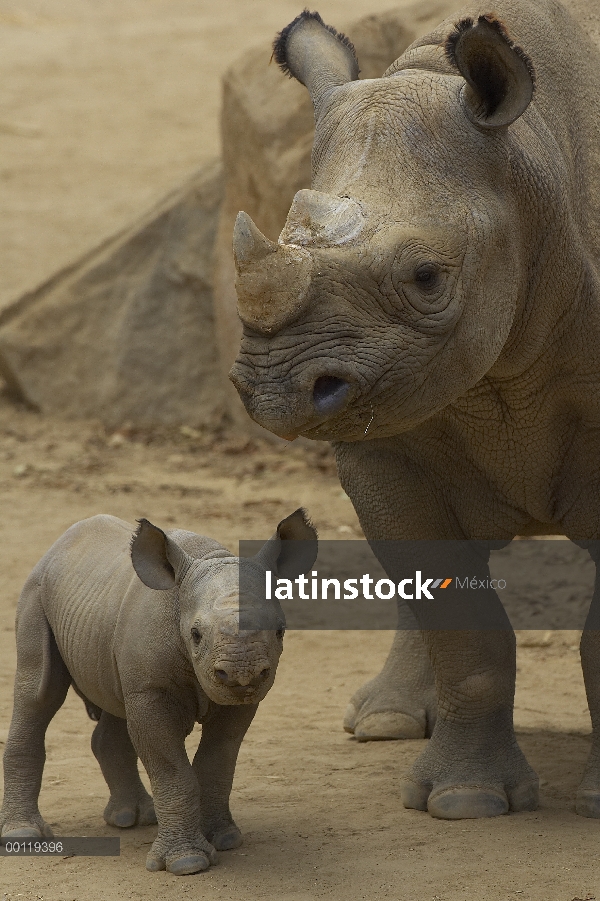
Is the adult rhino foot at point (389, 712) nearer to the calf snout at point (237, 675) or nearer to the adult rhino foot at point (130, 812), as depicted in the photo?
the adult rhino foot at point (130, 812)

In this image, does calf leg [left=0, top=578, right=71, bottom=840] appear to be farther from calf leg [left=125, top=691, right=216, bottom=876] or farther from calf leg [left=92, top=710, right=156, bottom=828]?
calf leg [left=125, top=691, right=216, bottom=876]

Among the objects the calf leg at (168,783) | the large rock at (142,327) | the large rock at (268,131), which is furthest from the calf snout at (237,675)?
the large rock at (142,327)

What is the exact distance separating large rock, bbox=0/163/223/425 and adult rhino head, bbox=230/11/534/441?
8765 mm

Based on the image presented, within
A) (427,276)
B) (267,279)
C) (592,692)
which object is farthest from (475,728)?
(267,279)

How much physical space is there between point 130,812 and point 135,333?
862 centimetres

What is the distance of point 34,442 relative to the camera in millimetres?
12703

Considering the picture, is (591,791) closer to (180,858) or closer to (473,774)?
(473,774)

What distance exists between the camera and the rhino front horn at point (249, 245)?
156 inches

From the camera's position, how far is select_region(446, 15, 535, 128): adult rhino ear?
4363 mm

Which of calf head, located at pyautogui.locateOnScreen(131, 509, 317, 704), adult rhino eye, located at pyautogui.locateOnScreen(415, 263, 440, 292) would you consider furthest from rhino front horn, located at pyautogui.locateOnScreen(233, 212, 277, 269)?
calf head, located at pyautogui.locateOnScreen(131, 509, 317, 704)

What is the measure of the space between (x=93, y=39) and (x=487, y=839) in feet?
58.3

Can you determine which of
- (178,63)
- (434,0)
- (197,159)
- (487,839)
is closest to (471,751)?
(487,839)

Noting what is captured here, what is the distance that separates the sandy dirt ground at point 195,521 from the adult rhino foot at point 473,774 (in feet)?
0.25

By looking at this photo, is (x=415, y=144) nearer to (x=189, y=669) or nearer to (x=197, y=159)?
(x=189, y=669)
